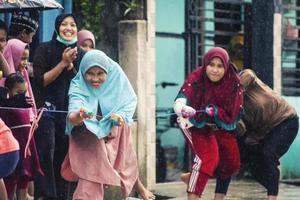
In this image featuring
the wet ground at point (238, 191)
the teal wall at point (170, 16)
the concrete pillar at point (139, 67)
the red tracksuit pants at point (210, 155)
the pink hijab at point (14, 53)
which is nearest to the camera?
the pink hijab at point (14, 53)

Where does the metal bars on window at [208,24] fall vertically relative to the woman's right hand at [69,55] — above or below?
above

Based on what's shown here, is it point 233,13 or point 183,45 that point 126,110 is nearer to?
point 183,45

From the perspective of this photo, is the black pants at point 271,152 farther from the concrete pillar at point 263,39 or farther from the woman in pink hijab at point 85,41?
the concrete pillar at point 263,39

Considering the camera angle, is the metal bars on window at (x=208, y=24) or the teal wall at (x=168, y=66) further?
the metal bars on window at (x=208, y=24)

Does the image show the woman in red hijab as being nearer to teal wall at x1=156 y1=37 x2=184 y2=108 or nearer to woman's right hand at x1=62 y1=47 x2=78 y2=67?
woman's right hand at x1=62 y1=47 x2=78 y2=67

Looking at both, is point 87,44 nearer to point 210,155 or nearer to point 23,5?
point 23,5

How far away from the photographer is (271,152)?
8.92 metres

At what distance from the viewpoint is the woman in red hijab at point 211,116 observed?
816 centimetres

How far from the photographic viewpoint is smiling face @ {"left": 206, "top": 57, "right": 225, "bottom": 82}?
27.1ft

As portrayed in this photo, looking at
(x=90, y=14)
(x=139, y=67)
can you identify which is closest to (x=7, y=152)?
(x=139, y=67)

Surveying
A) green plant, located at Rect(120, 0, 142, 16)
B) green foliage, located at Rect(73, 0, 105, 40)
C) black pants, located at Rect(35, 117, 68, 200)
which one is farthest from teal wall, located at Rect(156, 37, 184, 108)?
black pants, located at Rect(35, 117, 68, 200)

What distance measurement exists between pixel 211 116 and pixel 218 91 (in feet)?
0.88

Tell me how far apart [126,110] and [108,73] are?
0.37m

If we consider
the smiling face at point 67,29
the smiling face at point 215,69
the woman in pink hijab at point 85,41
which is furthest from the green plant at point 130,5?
the smiling face at point 215,69
